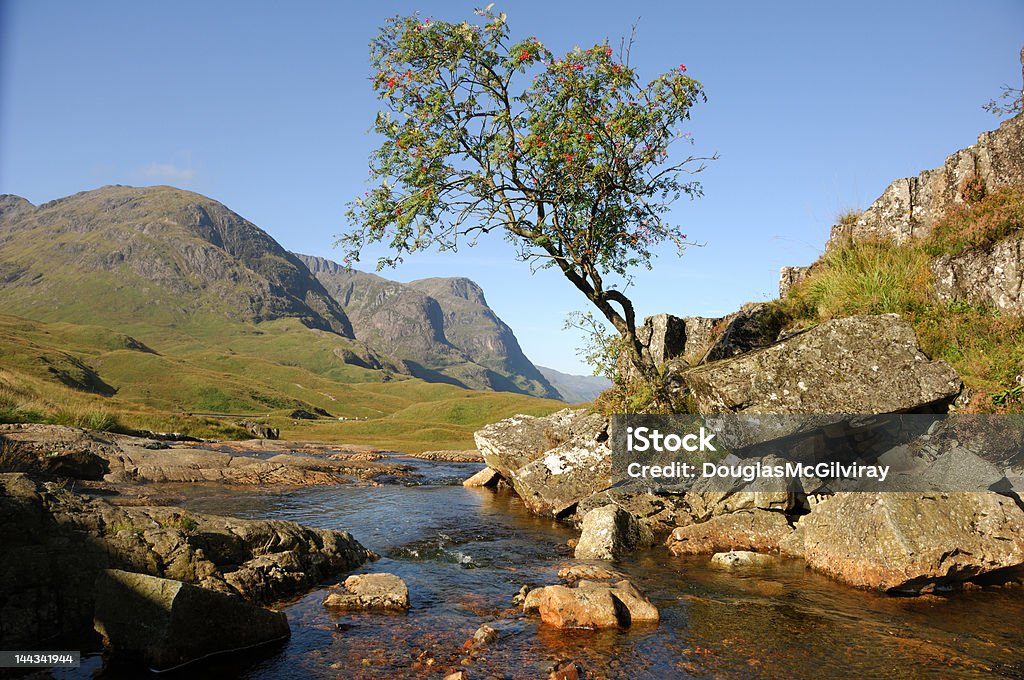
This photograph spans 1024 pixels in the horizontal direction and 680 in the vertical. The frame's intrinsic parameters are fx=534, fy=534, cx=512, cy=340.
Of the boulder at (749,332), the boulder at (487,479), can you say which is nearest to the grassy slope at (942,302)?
the boulder at (749,332)

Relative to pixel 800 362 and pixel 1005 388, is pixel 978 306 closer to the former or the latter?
pixel 1005 388

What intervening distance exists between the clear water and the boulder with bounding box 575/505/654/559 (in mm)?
640

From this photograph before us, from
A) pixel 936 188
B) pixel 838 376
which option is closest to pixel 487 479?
pixel 838 376

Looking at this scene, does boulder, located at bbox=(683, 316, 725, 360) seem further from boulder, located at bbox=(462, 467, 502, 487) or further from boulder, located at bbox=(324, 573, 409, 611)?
boulder, located at bbox=(324, 573, 409, 611)

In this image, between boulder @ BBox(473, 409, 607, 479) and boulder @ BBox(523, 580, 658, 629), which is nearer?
boulder @ BBox(523, 580, 658, 629)

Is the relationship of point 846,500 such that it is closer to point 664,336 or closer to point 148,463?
point 664,336

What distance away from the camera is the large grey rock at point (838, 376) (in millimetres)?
17125

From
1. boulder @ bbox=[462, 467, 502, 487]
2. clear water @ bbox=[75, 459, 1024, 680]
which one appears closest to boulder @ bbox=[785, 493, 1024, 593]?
clear water @ bbox=[75, 459, 1024, 680]

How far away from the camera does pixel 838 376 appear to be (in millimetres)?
17859

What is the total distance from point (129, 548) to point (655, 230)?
2191cm

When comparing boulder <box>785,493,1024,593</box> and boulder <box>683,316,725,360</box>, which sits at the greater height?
boulder <box>683,316,725,360</box>

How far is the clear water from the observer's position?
993 cm

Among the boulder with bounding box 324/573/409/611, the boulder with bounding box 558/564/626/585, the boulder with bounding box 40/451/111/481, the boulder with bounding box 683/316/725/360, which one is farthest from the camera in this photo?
the boulder with bounding box 683/316/725/360

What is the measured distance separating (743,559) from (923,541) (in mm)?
Result: 4667
